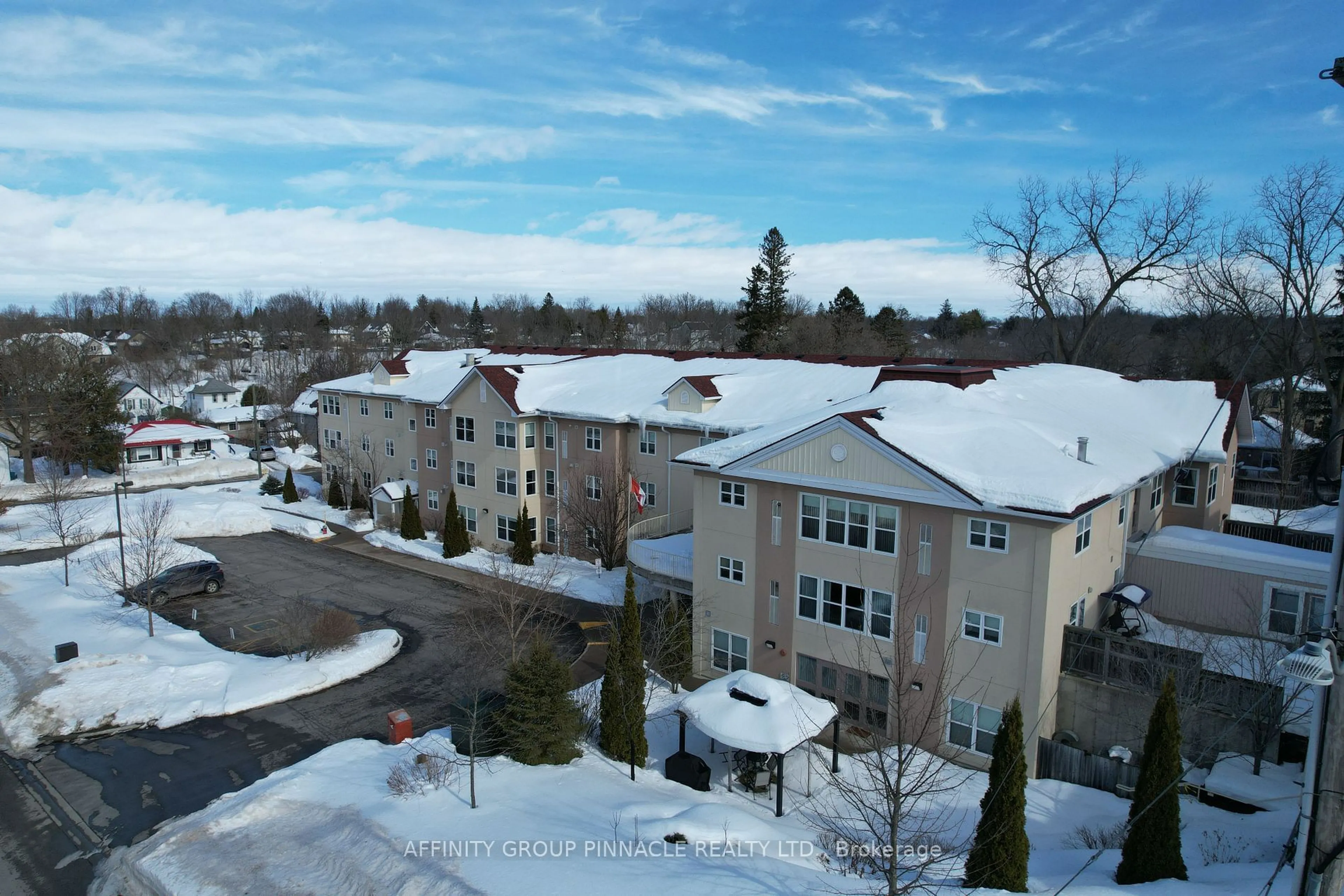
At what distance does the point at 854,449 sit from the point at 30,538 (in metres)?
41.5

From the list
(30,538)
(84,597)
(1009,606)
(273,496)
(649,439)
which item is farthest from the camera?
(273,496)

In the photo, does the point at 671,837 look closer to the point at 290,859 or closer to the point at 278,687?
the point at 290,859

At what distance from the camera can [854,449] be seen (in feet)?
64.6

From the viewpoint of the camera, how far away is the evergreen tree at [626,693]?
1758 cm

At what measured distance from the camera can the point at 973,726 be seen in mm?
18609

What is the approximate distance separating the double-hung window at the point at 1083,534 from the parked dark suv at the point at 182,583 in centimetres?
2909

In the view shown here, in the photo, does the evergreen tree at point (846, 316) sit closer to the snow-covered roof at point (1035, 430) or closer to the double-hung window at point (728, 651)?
the snow-covered roof at point (1035, 430)

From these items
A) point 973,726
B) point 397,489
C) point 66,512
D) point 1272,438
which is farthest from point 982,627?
point 66,512

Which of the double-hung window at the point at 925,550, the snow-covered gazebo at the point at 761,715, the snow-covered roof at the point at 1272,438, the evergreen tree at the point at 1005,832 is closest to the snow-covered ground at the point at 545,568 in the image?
the snow-covered gazebo at the point at 761,715

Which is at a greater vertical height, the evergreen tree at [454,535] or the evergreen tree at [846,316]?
the evergreen tree at [846,316]

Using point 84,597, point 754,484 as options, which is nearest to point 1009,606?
point 754,484

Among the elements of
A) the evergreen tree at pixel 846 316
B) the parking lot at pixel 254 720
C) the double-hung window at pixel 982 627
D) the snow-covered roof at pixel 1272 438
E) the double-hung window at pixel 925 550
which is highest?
the evergreen tree at pixel 846 316

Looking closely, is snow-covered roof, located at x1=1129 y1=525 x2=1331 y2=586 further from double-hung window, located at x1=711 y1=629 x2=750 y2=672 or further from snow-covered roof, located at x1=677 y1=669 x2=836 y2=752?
snow-covered roof, located at x1=677 y1=669 x2=836 y2=752

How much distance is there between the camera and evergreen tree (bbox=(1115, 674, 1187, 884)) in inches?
496
